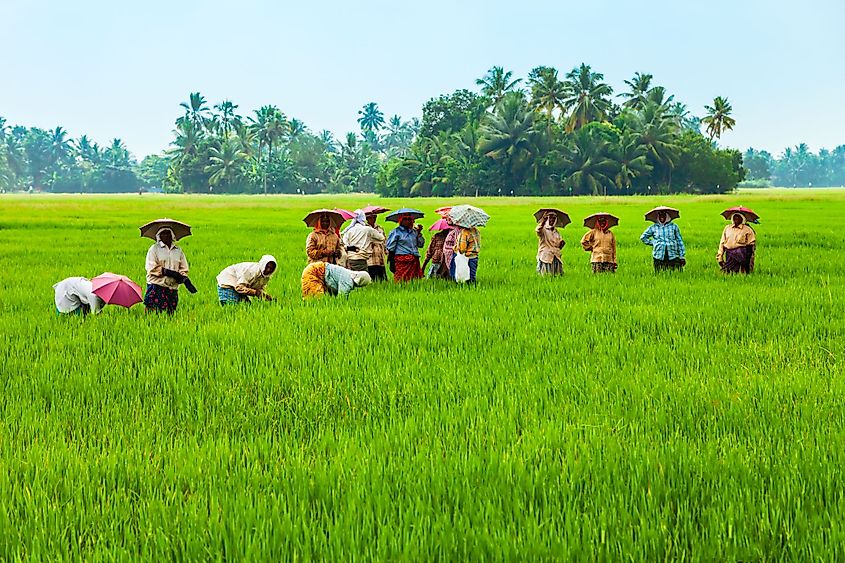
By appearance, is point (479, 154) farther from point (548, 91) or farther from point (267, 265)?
point (267, 265)

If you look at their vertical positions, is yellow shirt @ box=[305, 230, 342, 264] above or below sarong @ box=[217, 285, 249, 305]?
above

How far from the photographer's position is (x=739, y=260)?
35.0 feet

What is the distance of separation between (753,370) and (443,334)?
2447 mm

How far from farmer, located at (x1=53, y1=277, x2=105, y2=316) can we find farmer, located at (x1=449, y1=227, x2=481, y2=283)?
14.4 feet

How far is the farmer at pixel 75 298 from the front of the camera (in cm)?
725

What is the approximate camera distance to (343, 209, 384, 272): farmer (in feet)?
32.6

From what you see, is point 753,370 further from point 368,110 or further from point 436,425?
point 368,110

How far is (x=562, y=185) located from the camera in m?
56.6

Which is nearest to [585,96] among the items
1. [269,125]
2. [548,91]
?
[548,91]

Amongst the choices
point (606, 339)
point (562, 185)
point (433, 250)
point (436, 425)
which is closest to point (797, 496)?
point (436, 425)

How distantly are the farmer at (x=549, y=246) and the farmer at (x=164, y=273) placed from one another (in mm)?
4787

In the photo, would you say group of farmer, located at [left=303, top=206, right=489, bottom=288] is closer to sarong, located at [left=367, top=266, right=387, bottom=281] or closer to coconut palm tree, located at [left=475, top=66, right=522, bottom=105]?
sarong, located at [left=367, top=266, right=387, bottom=281]

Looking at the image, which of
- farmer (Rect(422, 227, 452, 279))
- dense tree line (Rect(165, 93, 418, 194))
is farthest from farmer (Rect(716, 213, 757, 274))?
dense tree line (Rect(165, 93, 418, 194))

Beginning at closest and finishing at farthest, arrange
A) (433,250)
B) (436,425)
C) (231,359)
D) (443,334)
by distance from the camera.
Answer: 1. (436,425)
2. (231,359)
3. (443,334)
4. (433,250)
